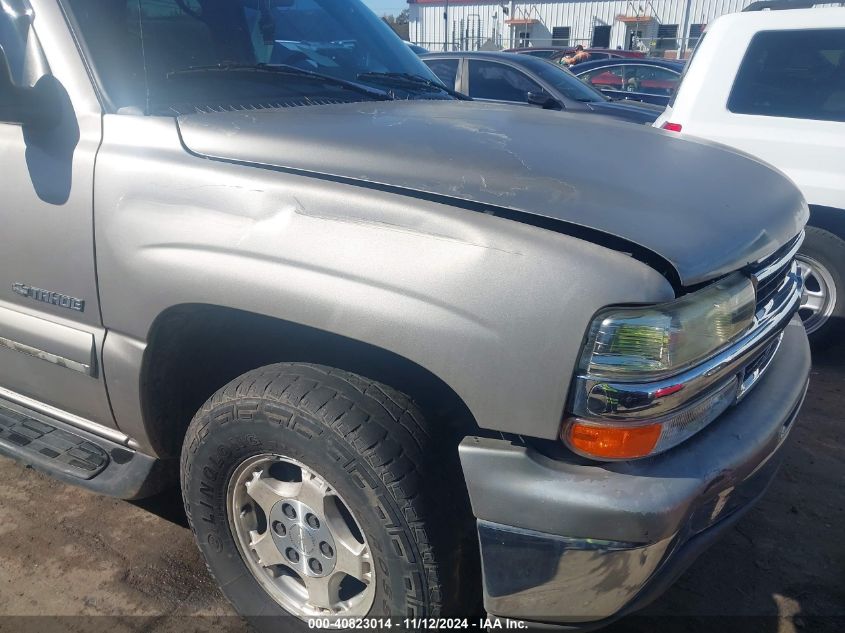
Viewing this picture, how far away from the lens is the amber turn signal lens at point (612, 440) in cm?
152

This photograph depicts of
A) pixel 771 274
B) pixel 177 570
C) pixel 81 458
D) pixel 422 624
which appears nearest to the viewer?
pixel 422 624

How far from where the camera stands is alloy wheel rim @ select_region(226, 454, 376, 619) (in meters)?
1.87

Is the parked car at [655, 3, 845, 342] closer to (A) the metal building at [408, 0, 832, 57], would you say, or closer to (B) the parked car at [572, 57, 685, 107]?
(B) the parked car at [572, 57, 685, 107]

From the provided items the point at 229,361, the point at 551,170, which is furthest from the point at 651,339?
the point at 229,361

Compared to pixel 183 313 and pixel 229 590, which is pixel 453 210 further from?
pixel 229 590

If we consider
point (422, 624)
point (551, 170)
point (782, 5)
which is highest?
point (782, 5)

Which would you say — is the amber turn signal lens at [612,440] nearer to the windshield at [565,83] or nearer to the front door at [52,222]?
the front door at [52,222]

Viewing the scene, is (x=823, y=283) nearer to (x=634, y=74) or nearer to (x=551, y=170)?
(x=551, y=170)

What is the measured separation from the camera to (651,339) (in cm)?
149

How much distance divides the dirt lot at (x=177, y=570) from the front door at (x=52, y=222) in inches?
23.3

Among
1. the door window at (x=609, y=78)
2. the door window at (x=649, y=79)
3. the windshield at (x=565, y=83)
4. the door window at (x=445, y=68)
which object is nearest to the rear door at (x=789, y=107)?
the windshield at (x=565, y=83)

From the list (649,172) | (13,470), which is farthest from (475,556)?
(13,470)

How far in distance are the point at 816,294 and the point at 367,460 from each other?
12.3 ft

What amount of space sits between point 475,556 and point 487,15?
45.7 metres
